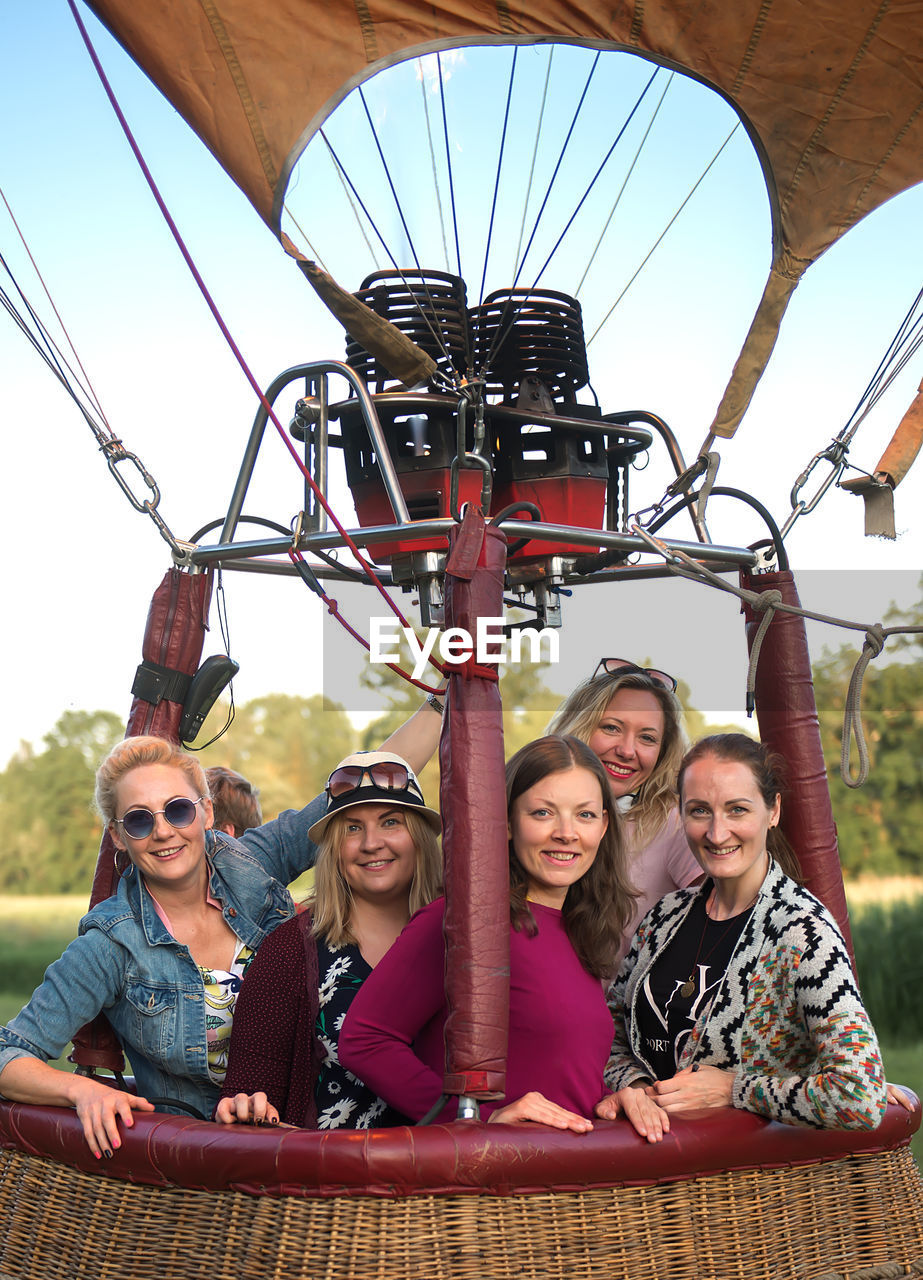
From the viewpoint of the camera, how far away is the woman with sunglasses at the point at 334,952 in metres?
2.45

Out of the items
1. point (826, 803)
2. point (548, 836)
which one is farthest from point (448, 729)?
point (826, 803)

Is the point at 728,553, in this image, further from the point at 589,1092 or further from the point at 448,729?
the point at 589,1092

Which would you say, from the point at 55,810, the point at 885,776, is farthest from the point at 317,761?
the point at 885,776

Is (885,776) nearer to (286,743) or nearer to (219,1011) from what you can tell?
(286,743)

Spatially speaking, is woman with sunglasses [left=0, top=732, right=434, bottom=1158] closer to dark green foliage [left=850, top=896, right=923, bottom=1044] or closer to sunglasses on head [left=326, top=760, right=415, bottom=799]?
sunglasses on head [left=326, top=760, right=415, bottom=799]

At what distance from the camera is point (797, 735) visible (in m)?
3.00

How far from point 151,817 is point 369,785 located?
0.42 metres

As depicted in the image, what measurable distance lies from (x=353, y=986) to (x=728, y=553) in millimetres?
1238

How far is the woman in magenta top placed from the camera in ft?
7.39

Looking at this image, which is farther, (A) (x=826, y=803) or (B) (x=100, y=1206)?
(A) (x=826, y=803)

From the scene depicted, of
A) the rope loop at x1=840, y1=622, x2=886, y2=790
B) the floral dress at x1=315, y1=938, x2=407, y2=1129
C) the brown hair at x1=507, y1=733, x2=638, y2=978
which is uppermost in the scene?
the rope loop at x1=840, y1=622, x2=886, y2=790

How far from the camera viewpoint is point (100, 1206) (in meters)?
2.35

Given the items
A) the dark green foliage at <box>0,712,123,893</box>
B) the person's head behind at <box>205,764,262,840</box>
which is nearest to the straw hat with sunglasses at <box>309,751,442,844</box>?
the person's head behind at <box>205,764,262,840</box>

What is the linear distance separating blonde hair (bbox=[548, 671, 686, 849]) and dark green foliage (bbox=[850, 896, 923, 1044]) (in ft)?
36.1
